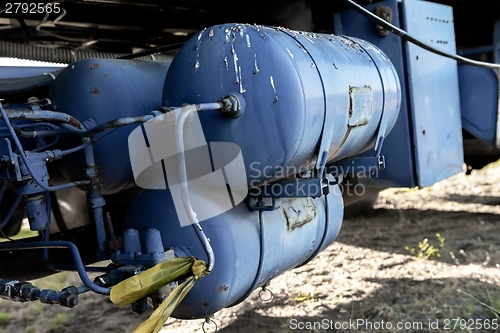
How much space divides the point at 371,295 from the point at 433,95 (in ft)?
3.39

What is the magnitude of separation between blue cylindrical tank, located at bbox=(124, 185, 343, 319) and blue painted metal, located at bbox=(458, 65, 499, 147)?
4.52ft

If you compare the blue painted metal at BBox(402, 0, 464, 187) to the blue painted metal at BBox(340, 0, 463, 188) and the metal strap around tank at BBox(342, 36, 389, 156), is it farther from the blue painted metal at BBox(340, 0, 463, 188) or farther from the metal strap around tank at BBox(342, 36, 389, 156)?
the metal strap around tank at BBox(342, 36, 389, 156)

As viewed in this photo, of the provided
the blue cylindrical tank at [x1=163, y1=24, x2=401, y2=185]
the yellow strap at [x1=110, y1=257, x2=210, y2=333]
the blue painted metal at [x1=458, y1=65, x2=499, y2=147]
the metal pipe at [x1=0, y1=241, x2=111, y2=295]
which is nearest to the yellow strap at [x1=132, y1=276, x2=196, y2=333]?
the yellow strap at [x1=110, y1=257, x2=210, y2=333]

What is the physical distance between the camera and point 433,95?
8.02 feet

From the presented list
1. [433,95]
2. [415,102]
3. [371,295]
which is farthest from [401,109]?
[371,295]

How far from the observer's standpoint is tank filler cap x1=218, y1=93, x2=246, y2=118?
135 centimetres

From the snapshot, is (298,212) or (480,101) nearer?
(298,212)

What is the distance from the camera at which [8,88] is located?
1649 millimetres

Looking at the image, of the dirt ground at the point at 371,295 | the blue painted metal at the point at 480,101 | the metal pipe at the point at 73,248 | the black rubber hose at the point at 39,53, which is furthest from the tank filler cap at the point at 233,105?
the blue painted metal at the point at 480,101

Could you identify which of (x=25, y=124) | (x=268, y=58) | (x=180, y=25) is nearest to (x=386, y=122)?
(x=268, y=58)

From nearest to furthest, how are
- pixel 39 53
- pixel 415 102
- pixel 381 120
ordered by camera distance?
pixel 381 120
pixel 39 53
pixel 415 102

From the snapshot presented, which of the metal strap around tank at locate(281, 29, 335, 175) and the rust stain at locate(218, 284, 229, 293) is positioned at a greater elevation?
the metal strap around tank at locate(281, 29, 335, 175)

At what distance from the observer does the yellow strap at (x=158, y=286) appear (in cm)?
121

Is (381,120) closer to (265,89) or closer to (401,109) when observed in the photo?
(401,109)
